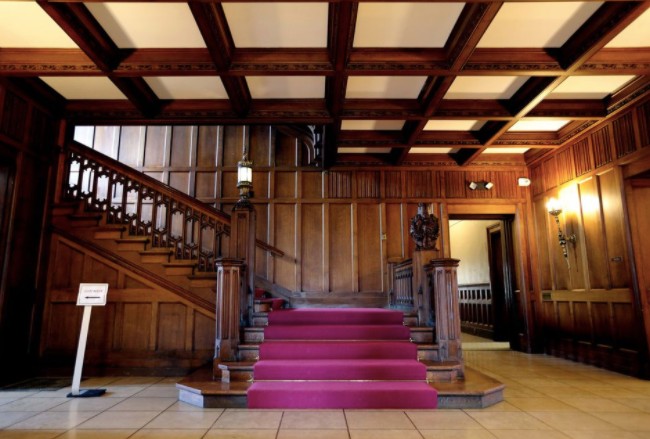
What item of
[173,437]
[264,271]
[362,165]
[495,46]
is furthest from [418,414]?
[362,165]

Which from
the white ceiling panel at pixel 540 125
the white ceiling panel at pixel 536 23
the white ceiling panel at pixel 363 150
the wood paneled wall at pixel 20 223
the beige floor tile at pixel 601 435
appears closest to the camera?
the beige floor tile at pixel 601 435

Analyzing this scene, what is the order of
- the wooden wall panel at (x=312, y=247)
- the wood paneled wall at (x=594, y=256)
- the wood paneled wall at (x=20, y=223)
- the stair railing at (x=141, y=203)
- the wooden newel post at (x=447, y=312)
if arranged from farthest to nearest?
the wooden wall panel at (x=312, y=247) < the stair railing at (x=141, y=203) < the wood paneled wall at (x=594, y=256) < the wood paneled wall at (x=20, y=223) < the wooden newel post at (x=447, y=312)

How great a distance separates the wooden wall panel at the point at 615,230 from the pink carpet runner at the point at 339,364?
2922 mm

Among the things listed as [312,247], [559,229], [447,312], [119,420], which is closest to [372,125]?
[312,247]

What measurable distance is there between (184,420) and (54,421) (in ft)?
3.43

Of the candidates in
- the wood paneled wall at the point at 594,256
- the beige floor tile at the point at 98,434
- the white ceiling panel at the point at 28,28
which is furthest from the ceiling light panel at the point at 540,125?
the beige floor tile at the point at 98,434

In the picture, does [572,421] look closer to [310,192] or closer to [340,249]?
[340,249]

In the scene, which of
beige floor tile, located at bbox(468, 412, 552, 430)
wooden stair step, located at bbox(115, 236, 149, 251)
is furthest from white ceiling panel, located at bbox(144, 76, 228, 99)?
beige floor tile, located at bbox(468, 412, 552, 430)

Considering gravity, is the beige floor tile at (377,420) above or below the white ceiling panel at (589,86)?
below

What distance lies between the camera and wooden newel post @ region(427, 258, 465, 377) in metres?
4.39

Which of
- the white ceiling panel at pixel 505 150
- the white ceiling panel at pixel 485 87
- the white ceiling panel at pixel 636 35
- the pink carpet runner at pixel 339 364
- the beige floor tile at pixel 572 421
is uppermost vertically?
the white ceiling panel at pixel 505 150

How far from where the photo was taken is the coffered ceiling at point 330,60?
12.0 feet

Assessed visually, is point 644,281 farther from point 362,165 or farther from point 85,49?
point 85,49

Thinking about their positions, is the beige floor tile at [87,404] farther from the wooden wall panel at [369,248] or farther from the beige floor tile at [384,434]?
the wooden wall panel at [369,248]
